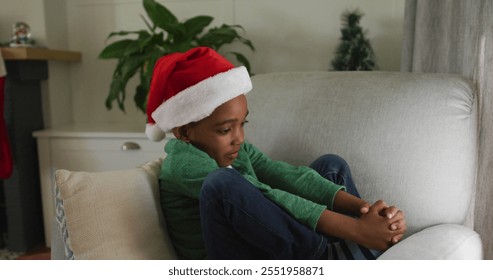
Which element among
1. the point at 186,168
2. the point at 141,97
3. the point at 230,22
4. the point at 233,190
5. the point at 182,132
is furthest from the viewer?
the point at 230,22

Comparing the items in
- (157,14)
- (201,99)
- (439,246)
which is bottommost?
(439,246)

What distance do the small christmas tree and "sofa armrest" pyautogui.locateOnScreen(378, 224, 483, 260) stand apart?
1016 mm

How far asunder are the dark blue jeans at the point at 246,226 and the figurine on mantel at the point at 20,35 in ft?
5.04

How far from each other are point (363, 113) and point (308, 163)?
0.18 meters

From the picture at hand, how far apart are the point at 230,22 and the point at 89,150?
86 centimetres

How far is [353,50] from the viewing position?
1792 millimetres

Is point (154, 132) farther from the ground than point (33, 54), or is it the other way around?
point (33, 54)

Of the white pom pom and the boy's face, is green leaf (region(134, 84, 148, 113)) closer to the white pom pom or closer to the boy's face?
the white pom pom

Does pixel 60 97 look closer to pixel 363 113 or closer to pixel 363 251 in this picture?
pixel 363 113

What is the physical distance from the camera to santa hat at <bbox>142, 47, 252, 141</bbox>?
92 cm

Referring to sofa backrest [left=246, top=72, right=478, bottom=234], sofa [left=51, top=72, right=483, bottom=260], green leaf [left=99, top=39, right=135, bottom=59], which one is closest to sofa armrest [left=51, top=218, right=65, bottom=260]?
sofa [left=51, top=72, right=483, bottom=260]

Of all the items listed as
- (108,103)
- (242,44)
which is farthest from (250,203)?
(242,44)

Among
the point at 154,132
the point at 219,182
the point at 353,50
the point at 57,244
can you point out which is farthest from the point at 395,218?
the point at 353,50

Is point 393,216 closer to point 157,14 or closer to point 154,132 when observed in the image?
point 154,132
